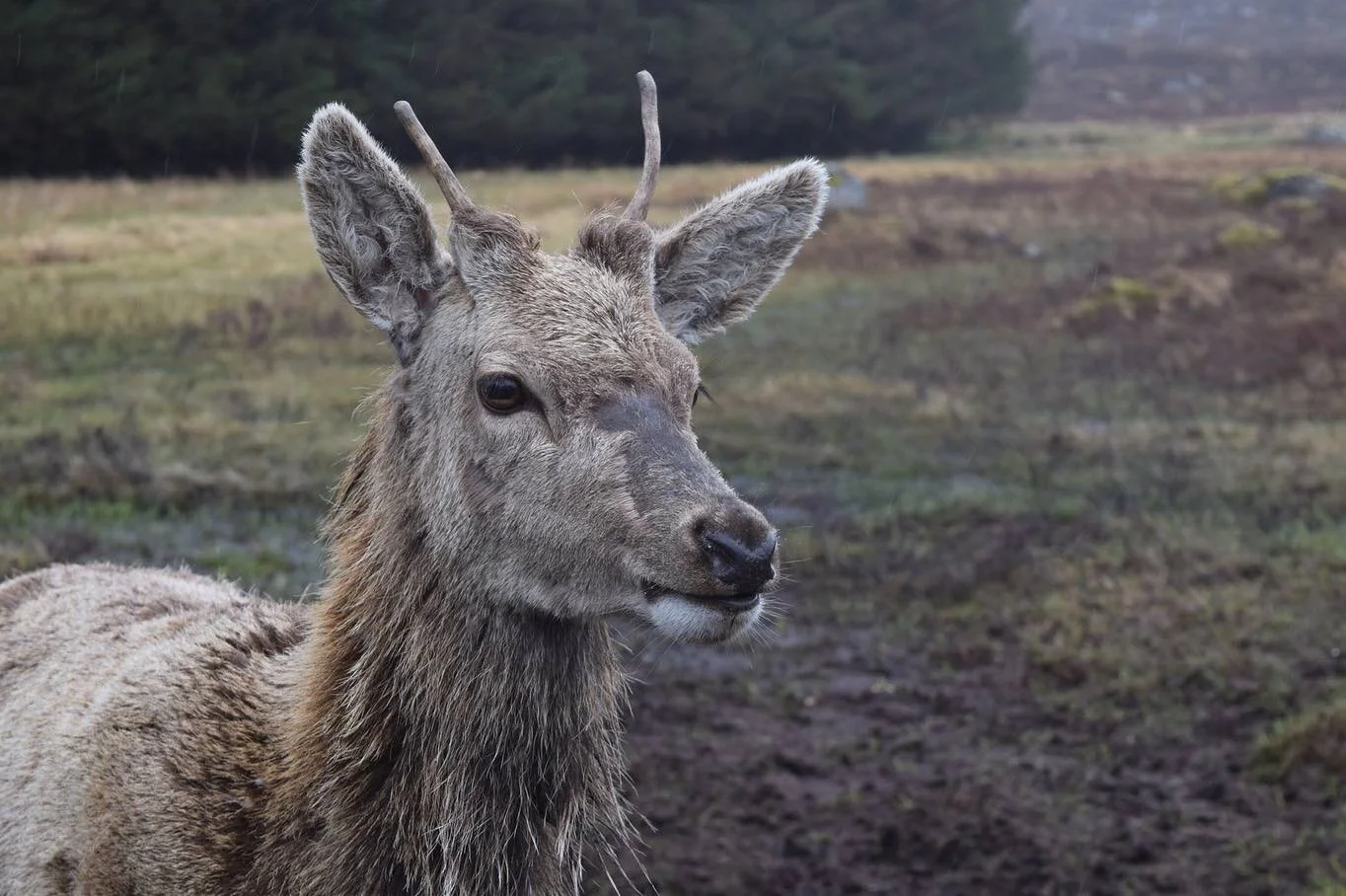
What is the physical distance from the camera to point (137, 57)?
1059cm

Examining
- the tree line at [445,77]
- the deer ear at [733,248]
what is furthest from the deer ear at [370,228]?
the tree line at [445,77]

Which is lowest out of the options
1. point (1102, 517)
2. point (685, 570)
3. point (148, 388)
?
point (1102, 517)

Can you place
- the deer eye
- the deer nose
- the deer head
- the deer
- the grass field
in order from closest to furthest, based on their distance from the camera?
1. the deer nose
2. the deer head
3. the deer
4. the deer eye
5. the grass field

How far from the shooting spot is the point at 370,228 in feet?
11.5

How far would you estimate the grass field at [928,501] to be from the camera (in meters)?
5.91

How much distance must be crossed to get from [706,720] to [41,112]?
6370mm

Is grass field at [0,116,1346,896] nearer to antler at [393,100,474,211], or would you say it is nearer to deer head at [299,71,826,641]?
deer head at [299,71,826,641]

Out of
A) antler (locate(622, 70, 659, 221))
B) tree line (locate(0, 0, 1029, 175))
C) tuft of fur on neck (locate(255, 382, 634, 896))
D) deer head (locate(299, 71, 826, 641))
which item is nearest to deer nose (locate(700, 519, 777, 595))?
deer head (locate(299, 71, 826, 641))

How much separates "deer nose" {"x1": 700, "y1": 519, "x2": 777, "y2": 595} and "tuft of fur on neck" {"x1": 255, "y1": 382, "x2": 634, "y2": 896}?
601 millimetres

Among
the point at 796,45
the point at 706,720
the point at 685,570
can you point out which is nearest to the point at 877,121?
the point at 796,45

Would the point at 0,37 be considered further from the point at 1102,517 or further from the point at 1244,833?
the point at 1244,833

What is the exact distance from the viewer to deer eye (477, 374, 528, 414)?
10.7 feet

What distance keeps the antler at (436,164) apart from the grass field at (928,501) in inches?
34.5

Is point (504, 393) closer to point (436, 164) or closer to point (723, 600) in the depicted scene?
point (436, 164)
